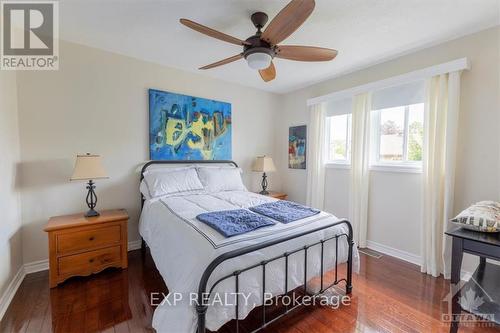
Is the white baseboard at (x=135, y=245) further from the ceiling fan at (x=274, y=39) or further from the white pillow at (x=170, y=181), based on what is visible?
the ceiling fan at (x=274, y=39)

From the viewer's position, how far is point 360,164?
10.1ft

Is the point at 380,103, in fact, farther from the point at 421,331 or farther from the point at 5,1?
the point at 5,1

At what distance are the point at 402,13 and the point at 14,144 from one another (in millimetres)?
3718

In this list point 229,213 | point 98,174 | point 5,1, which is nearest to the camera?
point 5,1

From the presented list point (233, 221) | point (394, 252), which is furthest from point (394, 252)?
point (233, 221)

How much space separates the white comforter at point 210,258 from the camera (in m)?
1.26

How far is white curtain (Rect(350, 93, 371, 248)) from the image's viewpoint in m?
3.04

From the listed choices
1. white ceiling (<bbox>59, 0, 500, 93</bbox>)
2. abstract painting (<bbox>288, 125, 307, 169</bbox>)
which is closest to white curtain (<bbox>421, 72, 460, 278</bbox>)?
white ceiling (<bbox>59, 0, 500, 93</bbox>)

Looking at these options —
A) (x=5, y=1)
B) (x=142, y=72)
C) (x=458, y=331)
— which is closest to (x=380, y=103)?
(x=458, y=331)

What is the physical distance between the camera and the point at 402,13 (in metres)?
1.92

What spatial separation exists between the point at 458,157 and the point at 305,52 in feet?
6.20

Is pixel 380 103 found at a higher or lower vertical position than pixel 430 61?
lower

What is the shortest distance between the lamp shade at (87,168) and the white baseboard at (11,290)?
40.6 inches

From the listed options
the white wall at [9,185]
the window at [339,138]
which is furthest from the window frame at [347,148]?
the white wall at [9,185]
